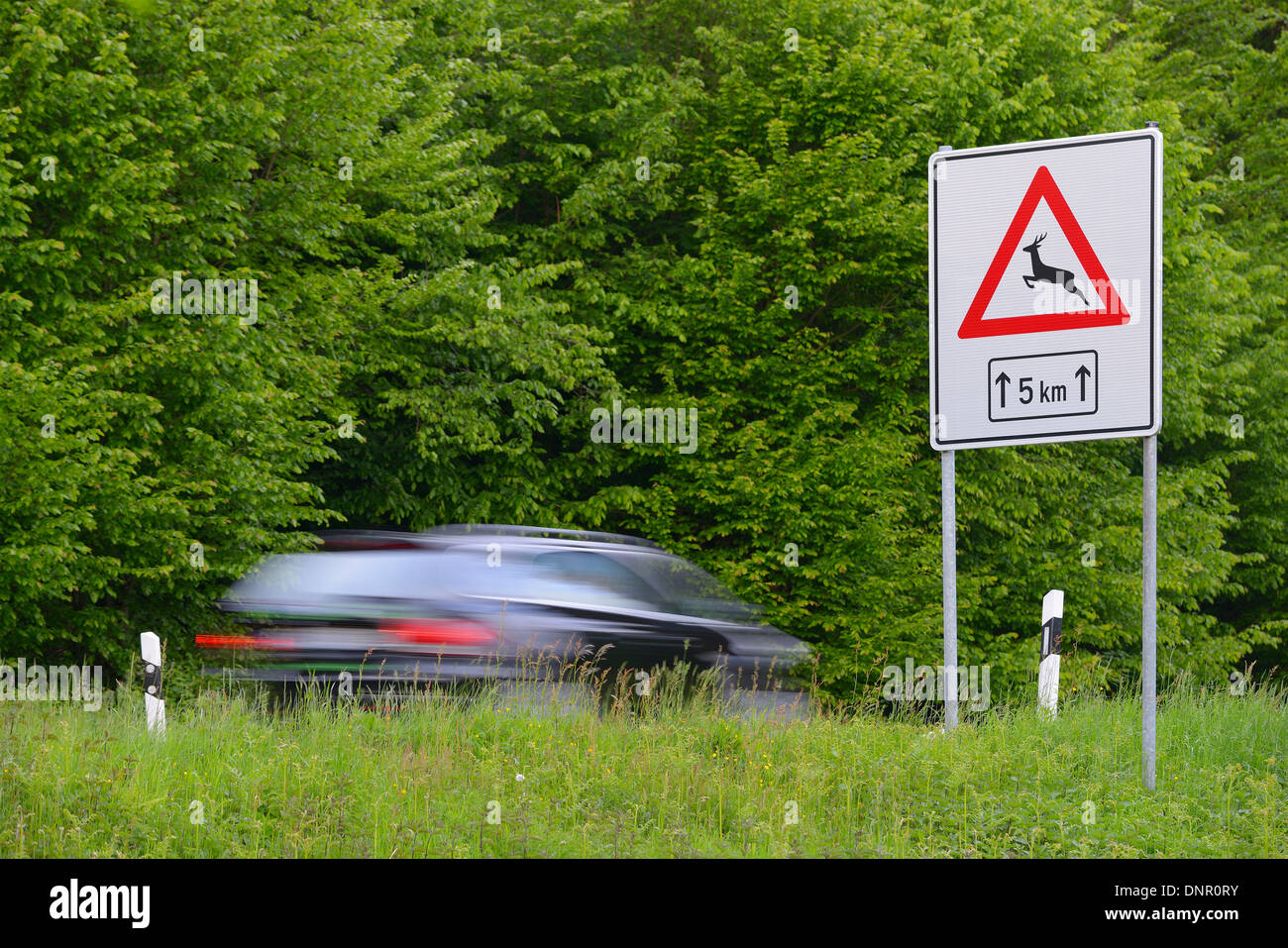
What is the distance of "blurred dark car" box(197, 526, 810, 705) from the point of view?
7.39m

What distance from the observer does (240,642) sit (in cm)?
789

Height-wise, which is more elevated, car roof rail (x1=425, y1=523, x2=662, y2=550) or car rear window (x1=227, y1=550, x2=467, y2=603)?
car roof rail (x1=425, y1=523, x2=662, y2=550)

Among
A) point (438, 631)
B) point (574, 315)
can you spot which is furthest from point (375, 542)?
point (574, 315)

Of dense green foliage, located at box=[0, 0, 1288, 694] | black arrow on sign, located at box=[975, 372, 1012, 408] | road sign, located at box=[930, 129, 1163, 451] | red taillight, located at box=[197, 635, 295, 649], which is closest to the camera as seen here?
road sign, located at box=[930, 129, 1163, 451]

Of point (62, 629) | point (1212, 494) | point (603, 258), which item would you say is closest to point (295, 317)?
point (62, 629)

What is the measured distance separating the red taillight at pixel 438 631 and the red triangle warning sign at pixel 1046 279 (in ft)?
11.3

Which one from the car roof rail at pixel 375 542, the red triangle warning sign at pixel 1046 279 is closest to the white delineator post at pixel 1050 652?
the red triangle warning sign at pixel 1046 279

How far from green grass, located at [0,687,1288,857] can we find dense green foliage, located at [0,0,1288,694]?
6.83m

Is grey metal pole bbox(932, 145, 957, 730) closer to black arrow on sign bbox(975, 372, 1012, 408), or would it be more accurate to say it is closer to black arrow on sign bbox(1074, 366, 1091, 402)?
black arrow on sign bbox(975, 372, 1012, 408)

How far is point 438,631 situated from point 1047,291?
402cm

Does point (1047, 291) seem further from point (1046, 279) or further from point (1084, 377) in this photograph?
point (1084, 377)

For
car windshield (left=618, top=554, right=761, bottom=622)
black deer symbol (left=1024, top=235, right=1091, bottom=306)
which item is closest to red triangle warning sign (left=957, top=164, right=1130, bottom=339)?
black deer symbol (left=1024, top=235, right=1091, bottom=306)

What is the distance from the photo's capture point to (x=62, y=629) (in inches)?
544

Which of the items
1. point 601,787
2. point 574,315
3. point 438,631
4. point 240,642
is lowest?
point 601,787
